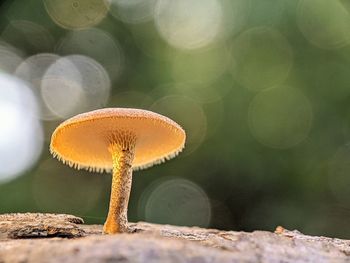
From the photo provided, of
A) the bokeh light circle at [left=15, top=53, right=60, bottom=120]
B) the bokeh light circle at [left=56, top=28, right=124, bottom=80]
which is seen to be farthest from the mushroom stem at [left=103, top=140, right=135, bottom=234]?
the bokeh light circle at [left=15, top=53, right=60, bottom=120]

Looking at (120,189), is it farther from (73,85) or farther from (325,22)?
(73,85)

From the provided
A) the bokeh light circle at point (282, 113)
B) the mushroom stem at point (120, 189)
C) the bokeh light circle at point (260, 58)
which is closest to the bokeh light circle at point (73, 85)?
the bokeh light circle at point (260, 58)

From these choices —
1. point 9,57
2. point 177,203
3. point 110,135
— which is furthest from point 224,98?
point 9,57

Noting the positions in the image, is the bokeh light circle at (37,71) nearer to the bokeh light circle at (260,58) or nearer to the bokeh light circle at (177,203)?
the bokeh light circle at (177,203)

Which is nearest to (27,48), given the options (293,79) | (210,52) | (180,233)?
(210,52)

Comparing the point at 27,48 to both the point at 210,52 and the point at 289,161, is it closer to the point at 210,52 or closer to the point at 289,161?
the point at 210,52

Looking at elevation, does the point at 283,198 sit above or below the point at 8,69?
below
